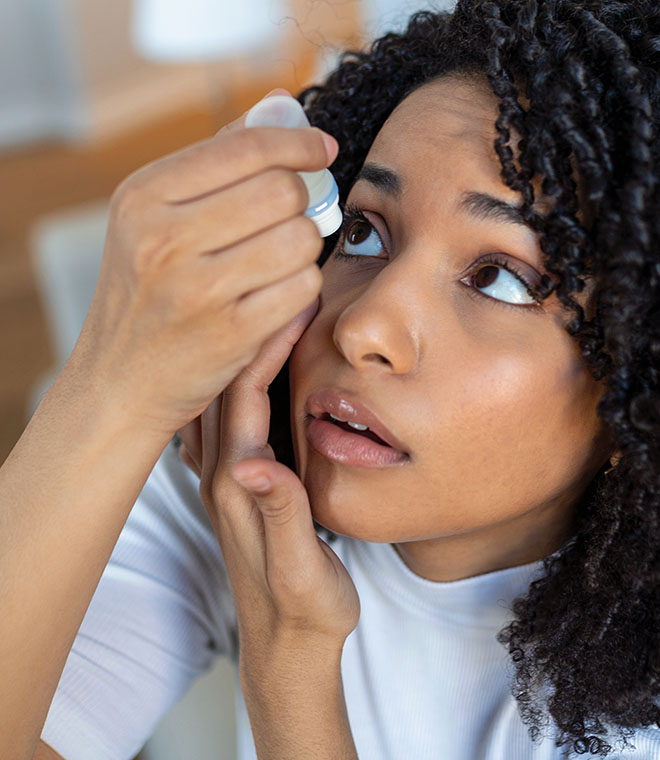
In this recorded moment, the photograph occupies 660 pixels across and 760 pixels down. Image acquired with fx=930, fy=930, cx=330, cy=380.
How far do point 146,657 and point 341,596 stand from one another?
→ 1.06 feet

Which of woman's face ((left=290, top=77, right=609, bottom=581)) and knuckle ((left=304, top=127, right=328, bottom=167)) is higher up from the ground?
knuckle ((left=304, top=127, right=328, bottom=167))

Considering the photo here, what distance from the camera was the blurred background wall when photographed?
9.50 feet

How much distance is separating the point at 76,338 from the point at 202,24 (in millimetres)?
1915

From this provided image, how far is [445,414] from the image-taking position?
2.72ft

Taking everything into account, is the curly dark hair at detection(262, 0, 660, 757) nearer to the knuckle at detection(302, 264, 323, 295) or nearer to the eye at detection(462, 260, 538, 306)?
the eye at detection(462, 260, 538, 306)

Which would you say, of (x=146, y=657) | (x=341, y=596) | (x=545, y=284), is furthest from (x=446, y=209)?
(x=146, y=657)

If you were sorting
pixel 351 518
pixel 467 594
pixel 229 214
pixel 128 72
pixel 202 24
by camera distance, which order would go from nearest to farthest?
pixel 229 214 → pixel 351 518 → pixel 467 594 → pixel 202 24 → pixel 128 72

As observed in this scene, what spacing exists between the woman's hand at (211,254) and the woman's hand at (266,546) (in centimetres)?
20

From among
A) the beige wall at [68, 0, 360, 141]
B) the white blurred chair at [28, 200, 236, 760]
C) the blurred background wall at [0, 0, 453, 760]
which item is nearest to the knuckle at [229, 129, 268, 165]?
the white blurred chair at [28, 200, 236, 760]

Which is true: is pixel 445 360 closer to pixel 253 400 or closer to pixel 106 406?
pixel 253 400

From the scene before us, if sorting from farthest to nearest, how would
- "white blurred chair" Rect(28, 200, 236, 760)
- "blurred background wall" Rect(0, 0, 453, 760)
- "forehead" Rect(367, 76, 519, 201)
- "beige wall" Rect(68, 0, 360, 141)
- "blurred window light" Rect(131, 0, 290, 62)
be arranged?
"beige wall" Rect(68, 0, 360, 141)
"blurred window light" Rect(131, 0, 290, 62)
"blurred background wall" Rect(0, 0, 453, 760)
"white blurred chair" Rect(28, 200, 236, 760)
"forehead" Rect(367, 76, 519, 201)

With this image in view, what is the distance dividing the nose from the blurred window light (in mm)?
2758

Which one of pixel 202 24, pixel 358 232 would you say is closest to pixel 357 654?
pixel 358 232

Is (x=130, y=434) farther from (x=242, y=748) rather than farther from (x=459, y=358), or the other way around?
(x=242, y=748)
